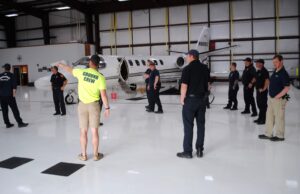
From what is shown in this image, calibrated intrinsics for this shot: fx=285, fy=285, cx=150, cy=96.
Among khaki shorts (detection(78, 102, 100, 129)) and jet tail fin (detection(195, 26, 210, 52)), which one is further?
jet tail fin (detection(195, 26, 210, 52))

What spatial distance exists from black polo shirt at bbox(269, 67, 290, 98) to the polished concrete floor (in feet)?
3.35

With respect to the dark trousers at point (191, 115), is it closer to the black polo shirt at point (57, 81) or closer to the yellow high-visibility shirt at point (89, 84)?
the yellow high-visibility shirt at point (89, 84)

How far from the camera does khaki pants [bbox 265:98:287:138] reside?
5469 millimetres

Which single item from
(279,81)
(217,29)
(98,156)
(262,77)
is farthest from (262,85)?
(217,29)

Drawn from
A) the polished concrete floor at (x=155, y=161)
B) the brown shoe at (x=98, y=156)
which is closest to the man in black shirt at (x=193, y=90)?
the polished concrete floor at (x=155, y=161)

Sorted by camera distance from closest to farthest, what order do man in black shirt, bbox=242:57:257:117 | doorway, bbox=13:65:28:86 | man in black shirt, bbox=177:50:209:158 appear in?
man in black shirt, bbox=177:50:209:158
man in black shirt, bbox=242:57:257:117
doorway, bbox=13:65:28:86

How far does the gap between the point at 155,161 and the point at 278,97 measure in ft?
8.68

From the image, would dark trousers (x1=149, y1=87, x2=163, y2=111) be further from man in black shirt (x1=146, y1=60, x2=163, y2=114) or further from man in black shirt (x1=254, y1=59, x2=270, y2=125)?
man in black shirt (x1=254, y1=59, x2=270, y2=125)

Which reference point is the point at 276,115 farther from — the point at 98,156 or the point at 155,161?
the point at 98,156

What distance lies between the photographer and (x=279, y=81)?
5.41 m

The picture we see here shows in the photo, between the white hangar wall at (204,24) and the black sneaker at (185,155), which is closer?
the black sneaker at (185,155)

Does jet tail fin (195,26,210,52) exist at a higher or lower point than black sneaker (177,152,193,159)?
higher

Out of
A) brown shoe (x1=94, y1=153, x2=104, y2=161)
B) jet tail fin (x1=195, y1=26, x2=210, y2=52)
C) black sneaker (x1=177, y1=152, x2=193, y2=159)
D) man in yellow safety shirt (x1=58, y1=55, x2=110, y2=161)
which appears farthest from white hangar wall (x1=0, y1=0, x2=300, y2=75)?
man in yellow safety shirt (x1=58, y1=55, x2=110, y2=161)

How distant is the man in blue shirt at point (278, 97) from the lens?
5.34 metres
